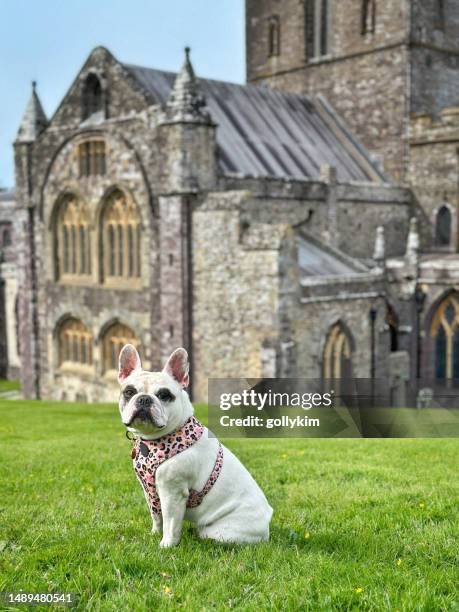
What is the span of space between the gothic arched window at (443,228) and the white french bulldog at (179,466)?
26.5 m

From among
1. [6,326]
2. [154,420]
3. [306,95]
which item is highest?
[306,95]

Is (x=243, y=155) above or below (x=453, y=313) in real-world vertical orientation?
above

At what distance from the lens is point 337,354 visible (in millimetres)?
23016

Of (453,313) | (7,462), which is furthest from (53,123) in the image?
(7,462)

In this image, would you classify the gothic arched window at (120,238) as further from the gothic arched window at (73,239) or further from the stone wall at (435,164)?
the stone wall at (435,164)

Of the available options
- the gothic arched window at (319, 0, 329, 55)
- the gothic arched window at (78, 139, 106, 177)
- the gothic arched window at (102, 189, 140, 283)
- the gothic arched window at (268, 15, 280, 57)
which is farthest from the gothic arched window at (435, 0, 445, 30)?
the gothic arched window at (102, 189, 140, 283)

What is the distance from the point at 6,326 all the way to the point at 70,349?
12945 millimetres

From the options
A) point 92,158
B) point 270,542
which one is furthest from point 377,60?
A: point 270,542

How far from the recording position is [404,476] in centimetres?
903

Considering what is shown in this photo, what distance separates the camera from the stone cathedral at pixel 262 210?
73.7 feet

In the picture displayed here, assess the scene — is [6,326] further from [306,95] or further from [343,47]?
[343,47]

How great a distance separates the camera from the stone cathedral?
22.5m

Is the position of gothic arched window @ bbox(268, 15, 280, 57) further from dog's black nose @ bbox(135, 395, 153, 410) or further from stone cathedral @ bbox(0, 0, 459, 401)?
dog's black nose @ bbox(135, 395, 153, 410)

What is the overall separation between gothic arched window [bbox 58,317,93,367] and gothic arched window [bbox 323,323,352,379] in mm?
9696
